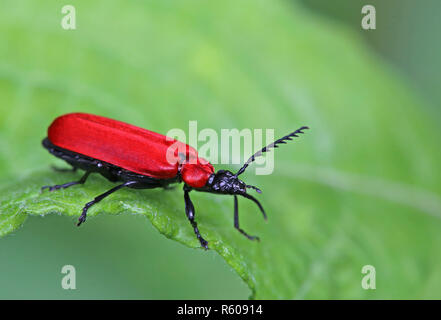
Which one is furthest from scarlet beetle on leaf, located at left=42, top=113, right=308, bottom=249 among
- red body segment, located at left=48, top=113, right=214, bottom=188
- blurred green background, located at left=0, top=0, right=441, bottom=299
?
blurred green background, located at left=0, top=0, right=441, bottom=299

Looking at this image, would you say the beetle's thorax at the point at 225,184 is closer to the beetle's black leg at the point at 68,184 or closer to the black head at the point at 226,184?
the black head at the point at 226,184

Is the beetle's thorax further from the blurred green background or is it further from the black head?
the blurred green background

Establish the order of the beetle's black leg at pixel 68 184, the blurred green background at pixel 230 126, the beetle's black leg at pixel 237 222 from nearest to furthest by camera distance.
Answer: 1. the beetle's black leg at pixel 68 184
2. the beetle's black leg at pixel 237 222
3. the blurred green background at pixel 230 126

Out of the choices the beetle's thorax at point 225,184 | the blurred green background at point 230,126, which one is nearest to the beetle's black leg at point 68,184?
the blurred green background at point 230,126

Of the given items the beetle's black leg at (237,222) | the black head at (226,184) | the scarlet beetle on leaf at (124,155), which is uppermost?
the scarlet beetle on leaf at (124,155)

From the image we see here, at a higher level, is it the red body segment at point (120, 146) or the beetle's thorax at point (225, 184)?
the red body segment at point (120, 146)

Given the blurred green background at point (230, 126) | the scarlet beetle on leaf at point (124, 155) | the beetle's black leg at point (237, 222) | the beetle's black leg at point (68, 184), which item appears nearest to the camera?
the beetle's black leg at point (68, 184)

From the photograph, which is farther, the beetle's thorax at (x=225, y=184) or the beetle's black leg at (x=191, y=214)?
the beetle's thorax at (x=225, y=184)
